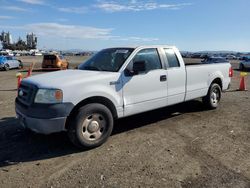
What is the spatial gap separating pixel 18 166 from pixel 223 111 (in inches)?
233

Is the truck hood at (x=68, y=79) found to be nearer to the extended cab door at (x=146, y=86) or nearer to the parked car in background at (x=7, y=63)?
the extended cab door at (x=146, y=86)

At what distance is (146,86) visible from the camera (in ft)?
20.6

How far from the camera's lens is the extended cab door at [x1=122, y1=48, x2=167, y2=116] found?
5977mm

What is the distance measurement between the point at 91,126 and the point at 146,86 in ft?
5.15

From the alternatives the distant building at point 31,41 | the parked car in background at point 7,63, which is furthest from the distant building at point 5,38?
the parked car in background at point 7,63

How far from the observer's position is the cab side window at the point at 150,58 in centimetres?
638

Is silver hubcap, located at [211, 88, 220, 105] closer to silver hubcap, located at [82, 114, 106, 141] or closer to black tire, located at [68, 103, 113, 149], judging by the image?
black tire, located at [68, 103, 113, 149]

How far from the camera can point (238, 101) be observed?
33.2ft

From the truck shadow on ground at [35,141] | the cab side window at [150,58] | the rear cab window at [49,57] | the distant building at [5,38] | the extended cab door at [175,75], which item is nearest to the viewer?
the truck shadow on ground at [35,141]

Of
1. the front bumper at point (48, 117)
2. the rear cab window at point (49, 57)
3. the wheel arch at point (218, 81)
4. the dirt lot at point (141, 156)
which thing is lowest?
the dirt lot at point (141, 156)

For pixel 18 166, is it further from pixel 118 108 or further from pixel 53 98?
pixel 118 108

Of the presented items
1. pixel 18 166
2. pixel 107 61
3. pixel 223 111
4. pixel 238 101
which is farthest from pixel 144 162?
pixel 238 101

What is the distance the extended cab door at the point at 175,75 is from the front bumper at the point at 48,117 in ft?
8.86

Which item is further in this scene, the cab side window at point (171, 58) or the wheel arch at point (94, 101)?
the cab side window at point (171, 58)
